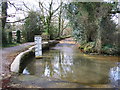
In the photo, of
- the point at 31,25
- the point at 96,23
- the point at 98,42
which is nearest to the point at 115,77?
the point at 98,42


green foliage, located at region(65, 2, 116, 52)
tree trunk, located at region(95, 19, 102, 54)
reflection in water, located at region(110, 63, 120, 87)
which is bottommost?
reflection in water, located at region(110, 63, 120, 87)

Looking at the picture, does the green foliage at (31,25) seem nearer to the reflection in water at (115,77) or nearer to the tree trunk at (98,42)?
the tree trunk at (98,42)

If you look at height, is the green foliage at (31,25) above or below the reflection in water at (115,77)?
above

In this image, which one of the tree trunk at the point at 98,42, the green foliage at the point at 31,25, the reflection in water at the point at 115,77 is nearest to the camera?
the reflection in water at the point at 115,77

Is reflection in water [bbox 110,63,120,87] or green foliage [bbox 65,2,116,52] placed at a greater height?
green foliage [bbox 65,2,116,52]

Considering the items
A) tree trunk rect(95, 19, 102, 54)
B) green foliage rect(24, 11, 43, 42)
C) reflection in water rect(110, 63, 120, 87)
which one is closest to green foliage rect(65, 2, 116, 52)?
tree trunk rect(95, 19, 102, 54)

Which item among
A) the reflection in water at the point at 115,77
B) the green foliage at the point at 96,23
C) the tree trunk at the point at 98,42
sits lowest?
the reflection in water at the point at 115,77

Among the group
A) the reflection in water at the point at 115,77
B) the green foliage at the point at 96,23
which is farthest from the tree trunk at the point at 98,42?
the reflection in water at the point at 115,77

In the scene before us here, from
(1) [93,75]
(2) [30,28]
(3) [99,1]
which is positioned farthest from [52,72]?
(2) [30,28]

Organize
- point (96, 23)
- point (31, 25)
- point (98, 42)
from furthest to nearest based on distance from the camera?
point (31, 25), point (96, 23), point (98, 42)

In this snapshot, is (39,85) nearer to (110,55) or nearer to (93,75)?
(93,75)

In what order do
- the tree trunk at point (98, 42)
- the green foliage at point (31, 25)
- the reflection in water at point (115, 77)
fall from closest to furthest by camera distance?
the reflection in water at point (115, 77) < the tree trunk at point (98, 42) < the green foliage at point (31, 25)

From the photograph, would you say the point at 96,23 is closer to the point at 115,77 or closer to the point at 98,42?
the point at 98,42

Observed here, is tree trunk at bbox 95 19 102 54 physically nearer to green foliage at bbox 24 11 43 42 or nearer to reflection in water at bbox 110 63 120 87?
reflection in water at bbox 110 63 120 87
